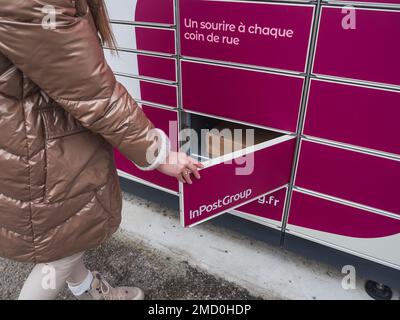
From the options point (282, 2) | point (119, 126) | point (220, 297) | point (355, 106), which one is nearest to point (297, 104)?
point (355, 106)

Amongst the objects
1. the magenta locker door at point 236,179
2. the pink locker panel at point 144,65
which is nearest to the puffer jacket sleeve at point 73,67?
the magenta locker door at point 236,179

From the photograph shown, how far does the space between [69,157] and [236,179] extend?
2.78 ft

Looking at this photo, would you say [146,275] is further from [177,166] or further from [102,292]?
[177,166]

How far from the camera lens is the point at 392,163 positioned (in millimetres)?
1794

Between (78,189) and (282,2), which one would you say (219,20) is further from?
(78,189)

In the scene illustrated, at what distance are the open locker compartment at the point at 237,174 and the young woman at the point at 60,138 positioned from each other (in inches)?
7.2

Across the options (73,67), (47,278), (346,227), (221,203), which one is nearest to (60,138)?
(73,67)

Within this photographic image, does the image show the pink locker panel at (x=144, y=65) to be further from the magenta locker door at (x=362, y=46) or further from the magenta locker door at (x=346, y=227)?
the magenta locker door at (x=346, y=227)

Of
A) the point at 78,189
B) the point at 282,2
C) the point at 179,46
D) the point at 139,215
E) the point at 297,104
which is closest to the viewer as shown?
the point at 78,189

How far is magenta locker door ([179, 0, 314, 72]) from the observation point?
5.88ft

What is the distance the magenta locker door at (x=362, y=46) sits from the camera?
62.8 inches

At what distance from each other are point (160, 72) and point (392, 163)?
4.73ft

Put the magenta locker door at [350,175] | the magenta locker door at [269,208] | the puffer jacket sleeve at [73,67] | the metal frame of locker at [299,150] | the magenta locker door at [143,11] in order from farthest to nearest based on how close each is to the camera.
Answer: the magenta locker door at [269,208] < the magenta locker door at [143,11] < the magenta locker door at [350,175] < the metal frame of locker at [299,150] < the puffer jacket sleeve at [73,67]

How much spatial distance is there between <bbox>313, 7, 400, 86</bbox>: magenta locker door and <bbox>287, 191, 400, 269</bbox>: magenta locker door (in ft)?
2.39
